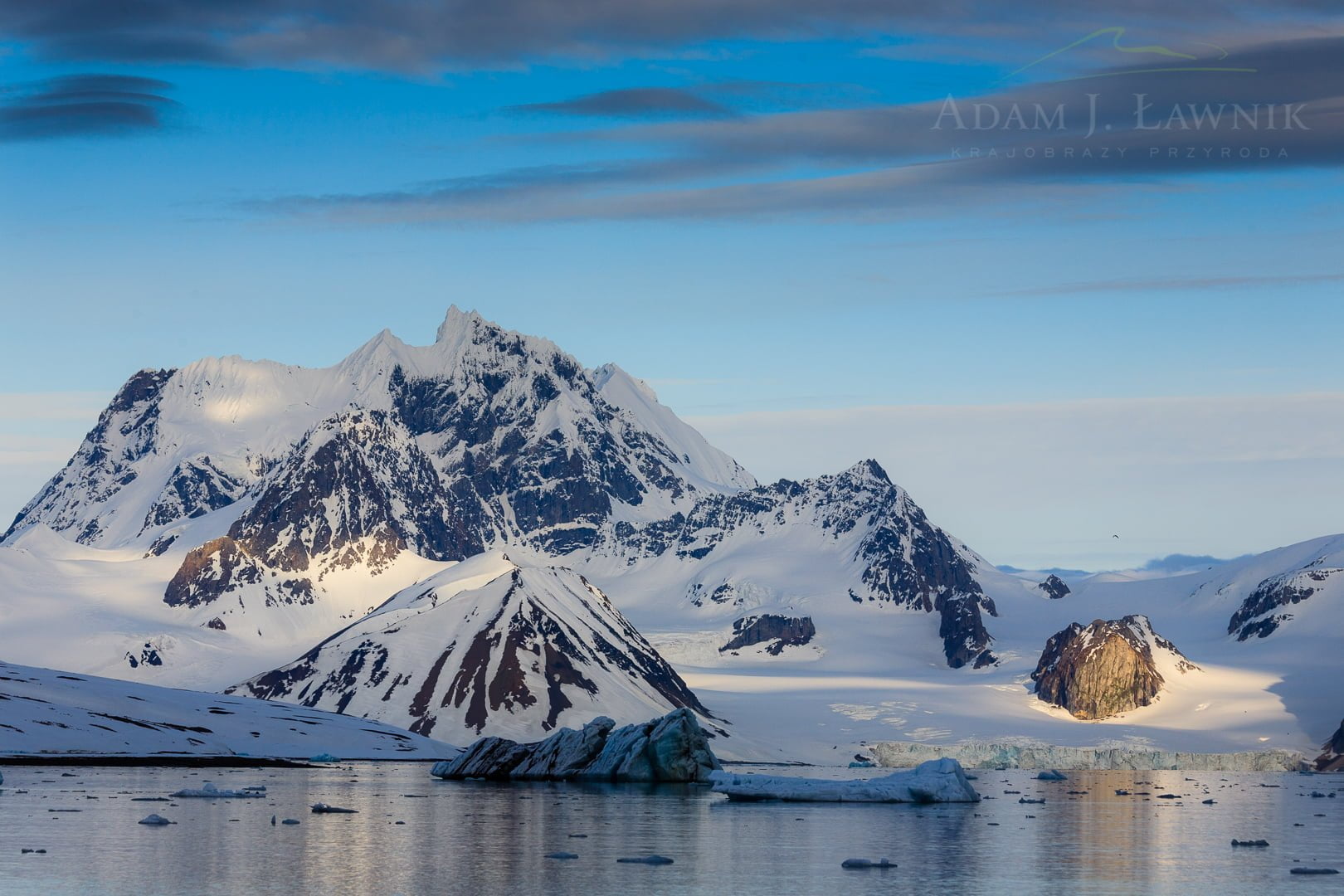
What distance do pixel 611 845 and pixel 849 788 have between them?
5286 centimetres

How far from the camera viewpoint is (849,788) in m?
155

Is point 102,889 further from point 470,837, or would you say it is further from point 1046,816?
point 1046,816

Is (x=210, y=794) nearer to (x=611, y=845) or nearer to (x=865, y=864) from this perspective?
(x=611, y=845)

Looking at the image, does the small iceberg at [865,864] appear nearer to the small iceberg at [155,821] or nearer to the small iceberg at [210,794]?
the small iceberg at [155,821]

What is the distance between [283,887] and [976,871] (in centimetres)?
3491

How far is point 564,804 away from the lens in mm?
143625

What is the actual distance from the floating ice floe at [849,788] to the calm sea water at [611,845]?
80.3 inches

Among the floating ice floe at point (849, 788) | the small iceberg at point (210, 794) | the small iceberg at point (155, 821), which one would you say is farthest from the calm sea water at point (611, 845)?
the small iceberg at point (210, 794)

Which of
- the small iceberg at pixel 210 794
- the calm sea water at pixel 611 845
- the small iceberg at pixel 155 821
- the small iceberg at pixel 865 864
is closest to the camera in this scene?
the calm sea water at pixel 611 845

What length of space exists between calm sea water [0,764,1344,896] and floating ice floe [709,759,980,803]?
2.04 meters

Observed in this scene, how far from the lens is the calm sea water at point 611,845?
3371 inches

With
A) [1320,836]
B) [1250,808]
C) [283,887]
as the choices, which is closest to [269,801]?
[283,887]

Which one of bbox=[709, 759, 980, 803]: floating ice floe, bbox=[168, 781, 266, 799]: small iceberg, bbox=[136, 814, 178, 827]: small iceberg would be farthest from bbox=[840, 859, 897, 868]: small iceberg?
bbox=[168, 781, 266, 799]: small iceberg

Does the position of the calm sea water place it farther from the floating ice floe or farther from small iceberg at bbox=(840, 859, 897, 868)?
the floating ice floe
